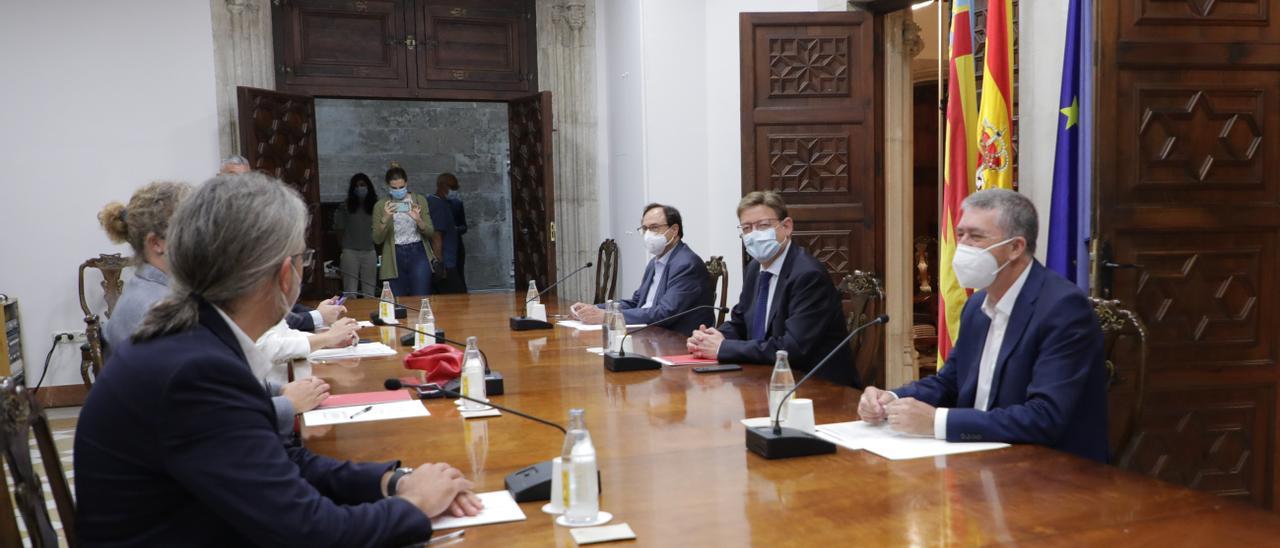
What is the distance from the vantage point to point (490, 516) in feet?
5.80

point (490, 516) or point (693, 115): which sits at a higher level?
point (693, 115)

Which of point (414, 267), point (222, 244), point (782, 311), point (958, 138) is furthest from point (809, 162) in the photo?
point (222, 244)

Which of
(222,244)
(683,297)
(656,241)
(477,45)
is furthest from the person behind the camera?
(477,45)

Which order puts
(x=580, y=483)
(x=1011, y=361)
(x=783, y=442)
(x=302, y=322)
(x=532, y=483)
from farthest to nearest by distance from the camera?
(x=302, y=322)
(x=1011, y=361)
(x=783, y=442)
(x=532, y=483)
(x=580, y=483)

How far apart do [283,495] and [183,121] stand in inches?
267

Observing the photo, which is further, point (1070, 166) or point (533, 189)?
point (533, 189)

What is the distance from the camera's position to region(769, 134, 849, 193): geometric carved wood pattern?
5887 millimetres

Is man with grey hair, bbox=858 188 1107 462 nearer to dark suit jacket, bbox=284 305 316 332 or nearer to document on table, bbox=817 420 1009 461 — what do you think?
document on table, bbox=817 420 1009 461

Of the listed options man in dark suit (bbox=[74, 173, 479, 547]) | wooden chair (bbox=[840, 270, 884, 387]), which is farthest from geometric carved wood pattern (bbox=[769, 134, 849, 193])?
man in dark suit (bbox=[74, 173, 479, 547])

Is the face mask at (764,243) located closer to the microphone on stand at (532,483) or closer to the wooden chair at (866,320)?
the wooden chair at (866,320)

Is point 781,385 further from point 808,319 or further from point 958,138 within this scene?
point 958,138

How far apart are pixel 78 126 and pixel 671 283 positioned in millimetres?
4751

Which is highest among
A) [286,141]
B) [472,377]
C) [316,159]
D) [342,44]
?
[342,44]

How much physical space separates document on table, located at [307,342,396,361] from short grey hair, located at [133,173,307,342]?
2186 millimetres
